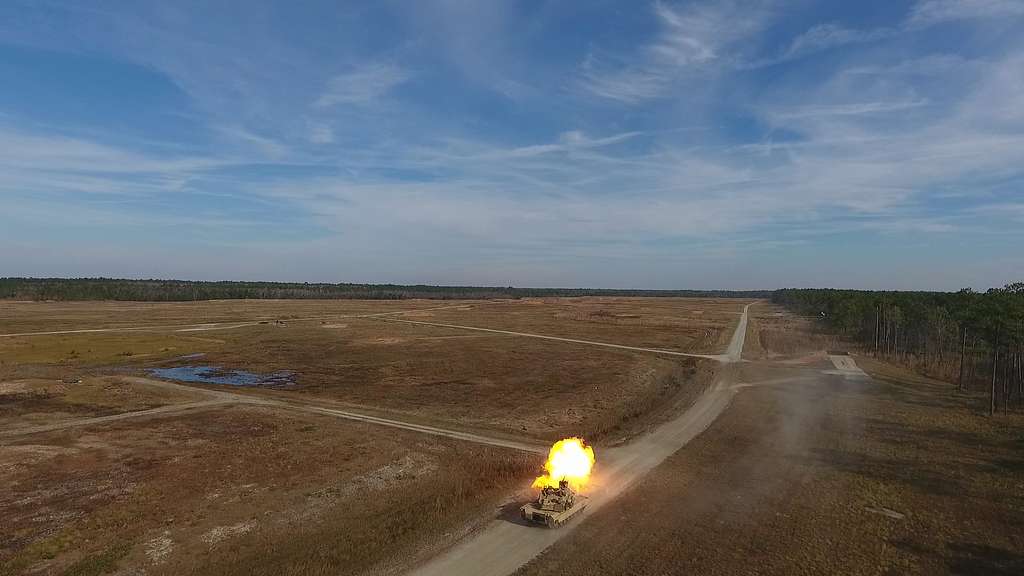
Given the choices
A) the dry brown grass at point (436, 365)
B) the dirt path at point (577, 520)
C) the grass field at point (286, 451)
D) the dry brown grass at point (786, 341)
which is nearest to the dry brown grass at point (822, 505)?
the dirt path at point (577, 520)

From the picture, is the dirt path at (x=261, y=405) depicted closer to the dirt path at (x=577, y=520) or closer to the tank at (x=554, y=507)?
the dirt path at (x=577, y=520)

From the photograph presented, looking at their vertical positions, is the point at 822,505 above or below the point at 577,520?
above

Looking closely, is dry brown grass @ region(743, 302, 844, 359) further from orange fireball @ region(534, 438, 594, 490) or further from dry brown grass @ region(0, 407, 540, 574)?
dry brown grass @ region(0, 407, 540, 574)

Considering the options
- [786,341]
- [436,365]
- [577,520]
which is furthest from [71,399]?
[786,341]

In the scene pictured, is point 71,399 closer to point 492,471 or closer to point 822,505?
point 492,471

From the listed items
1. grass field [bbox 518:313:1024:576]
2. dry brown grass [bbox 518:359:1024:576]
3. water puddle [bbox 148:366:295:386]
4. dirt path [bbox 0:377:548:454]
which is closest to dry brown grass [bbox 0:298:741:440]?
water puddle [bbox 148:366:295:386]
